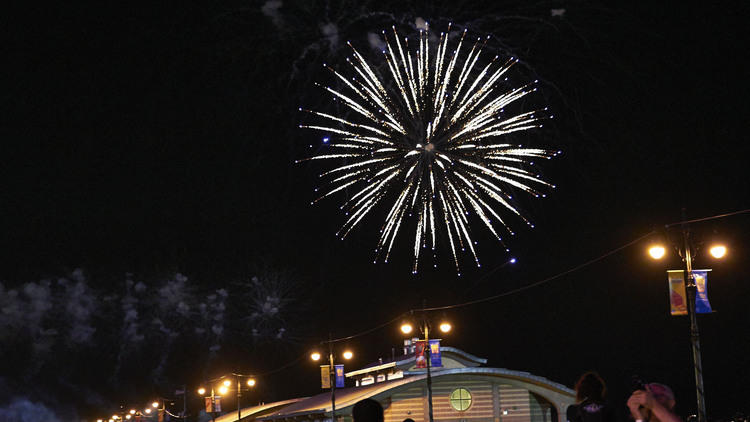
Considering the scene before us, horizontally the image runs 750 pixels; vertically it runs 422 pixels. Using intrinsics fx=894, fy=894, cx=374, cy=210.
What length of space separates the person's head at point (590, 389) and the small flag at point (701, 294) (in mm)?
16473

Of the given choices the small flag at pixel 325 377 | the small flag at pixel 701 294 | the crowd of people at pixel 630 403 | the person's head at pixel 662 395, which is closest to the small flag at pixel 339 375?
the small flag at pixel 325 377

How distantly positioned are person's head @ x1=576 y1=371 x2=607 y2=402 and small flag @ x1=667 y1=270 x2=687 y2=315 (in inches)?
685

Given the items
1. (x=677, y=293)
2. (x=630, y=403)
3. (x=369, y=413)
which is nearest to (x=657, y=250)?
(x=677, y=293)

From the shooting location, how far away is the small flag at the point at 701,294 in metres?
23.2

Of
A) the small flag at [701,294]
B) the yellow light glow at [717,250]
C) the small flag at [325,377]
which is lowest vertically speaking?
the small flag at [325,377]

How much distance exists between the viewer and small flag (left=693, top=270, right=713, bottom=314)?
23.2 meters

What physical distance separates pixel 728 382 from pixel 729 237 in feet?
37.3

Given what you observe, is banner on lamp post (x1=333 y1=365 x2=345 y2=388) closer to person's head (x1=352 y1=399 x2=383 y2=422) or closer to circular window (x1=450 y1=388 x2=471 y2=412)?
circular window (x1=450 y1=388 x2=471 y2=412)

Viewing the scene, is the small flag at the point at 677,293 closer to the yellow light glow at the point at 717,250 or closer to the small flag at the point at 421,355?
the yellow light glow at the point at 717,250

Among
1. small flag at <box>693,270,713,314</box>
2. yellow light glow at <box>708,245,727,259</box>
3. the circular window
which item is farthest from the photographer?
the circular window

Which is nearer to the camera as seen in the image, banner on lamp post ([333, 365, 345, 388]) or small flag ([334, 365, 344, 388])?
small flag ([334, 365, 344, 388])

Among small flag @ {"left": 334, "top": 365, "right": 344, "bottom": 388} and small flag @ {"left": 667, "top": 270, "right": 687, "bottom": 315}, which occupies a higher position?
small flag @ {"left": 667, "top": 270, "right": 687, "bottom": 315}

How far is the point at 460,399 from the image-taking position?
1748 inches

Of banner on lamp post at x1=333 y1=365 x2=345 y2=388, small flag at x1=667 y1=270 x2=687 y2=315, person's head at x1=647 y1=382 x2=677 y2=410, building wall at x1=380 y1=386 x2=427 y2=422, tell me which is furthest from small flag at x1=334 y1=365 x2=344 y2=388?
person's head at x1=647 y1=382 x2=677 y2=410
